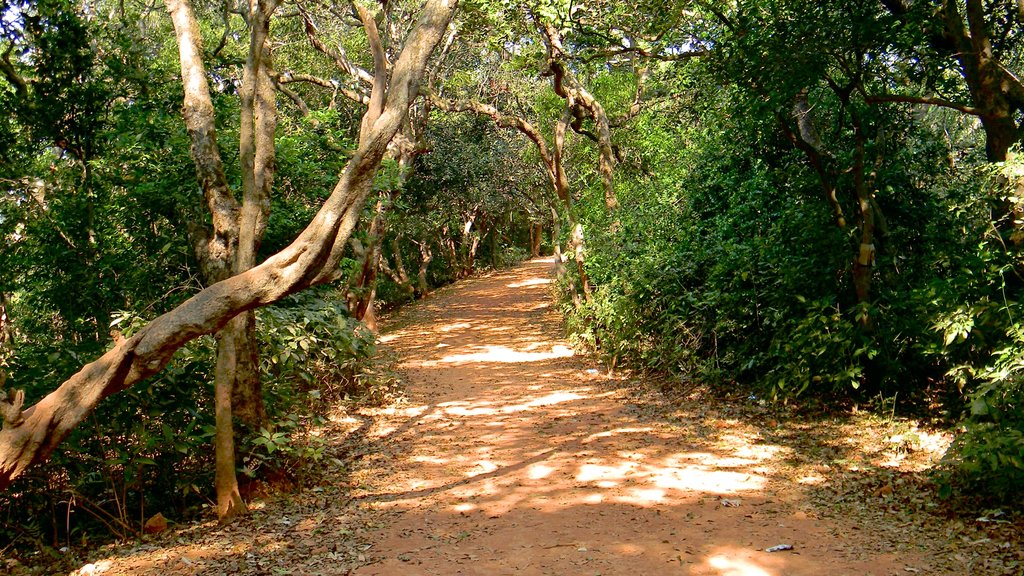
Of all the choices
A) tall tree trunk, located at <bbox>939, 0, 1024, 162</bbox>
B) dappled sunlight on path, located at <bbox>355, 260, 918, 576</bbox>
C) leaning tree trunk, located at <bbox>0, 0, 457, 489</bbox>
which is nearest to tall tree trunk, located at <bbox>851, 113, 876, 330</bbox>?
tall tree trunk, located at <bbox>939, 0, 1024, 162</bbox>

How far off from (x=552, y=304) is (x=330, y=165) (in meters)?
12.9

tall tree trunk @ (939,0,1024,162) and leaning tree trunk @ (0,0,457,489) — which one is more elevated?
tall tree trunk @ (939,0,1024,162)

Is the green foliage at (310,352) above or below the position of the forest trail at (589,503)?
above

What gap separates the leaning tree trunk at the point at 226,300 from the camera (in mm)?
4344

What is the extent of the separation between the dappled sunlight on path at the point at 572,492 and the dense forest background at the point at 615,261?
1122 millimetres

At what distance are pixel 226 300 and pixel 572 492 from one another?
3.63 m

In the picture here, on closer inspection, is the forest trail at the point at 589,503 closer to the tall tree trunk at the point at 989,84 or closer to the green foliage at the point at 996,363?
the green foliage at the point at 996,363

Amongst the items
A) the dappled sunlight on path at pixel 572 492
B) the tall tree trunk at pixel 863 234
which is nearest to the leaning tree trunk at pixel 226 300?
the dappled sunlight on path at pixel 572 492

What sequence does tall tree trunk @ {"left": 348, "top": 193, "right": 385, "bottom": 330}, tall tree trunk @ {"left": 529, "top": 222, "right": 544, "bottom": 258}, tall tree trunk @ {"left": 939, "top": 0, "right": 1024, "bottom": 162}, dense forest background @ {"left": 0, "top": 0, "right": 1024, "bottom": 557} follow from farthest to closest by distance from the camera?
tall tree trunk @ {"left": 529, "top": 222, "right": 544, "bottom": 258} < tall tree trunk @ {"left": 348, "top": 193, "right": 385, "bottom": 330} < tall tree trunk @ {"left": 939, "top": 0, "right": 1024, "bottom": 162} < dense forest background @ {"left": 0, "top": 0, "right": 1024, "bottom": 557}

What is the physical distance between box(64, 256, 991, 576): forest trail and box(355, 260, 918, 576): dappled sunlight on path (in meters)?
0.02

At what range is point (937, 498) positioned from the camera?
6.02 m

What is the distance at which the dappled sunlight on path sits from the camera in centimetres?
531

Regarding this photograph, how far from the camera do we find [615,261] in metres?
13.9

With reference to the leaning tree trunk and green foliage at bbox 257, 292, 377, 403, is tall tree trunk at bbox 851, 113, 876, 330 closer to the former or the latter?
the leaning tree trunk
